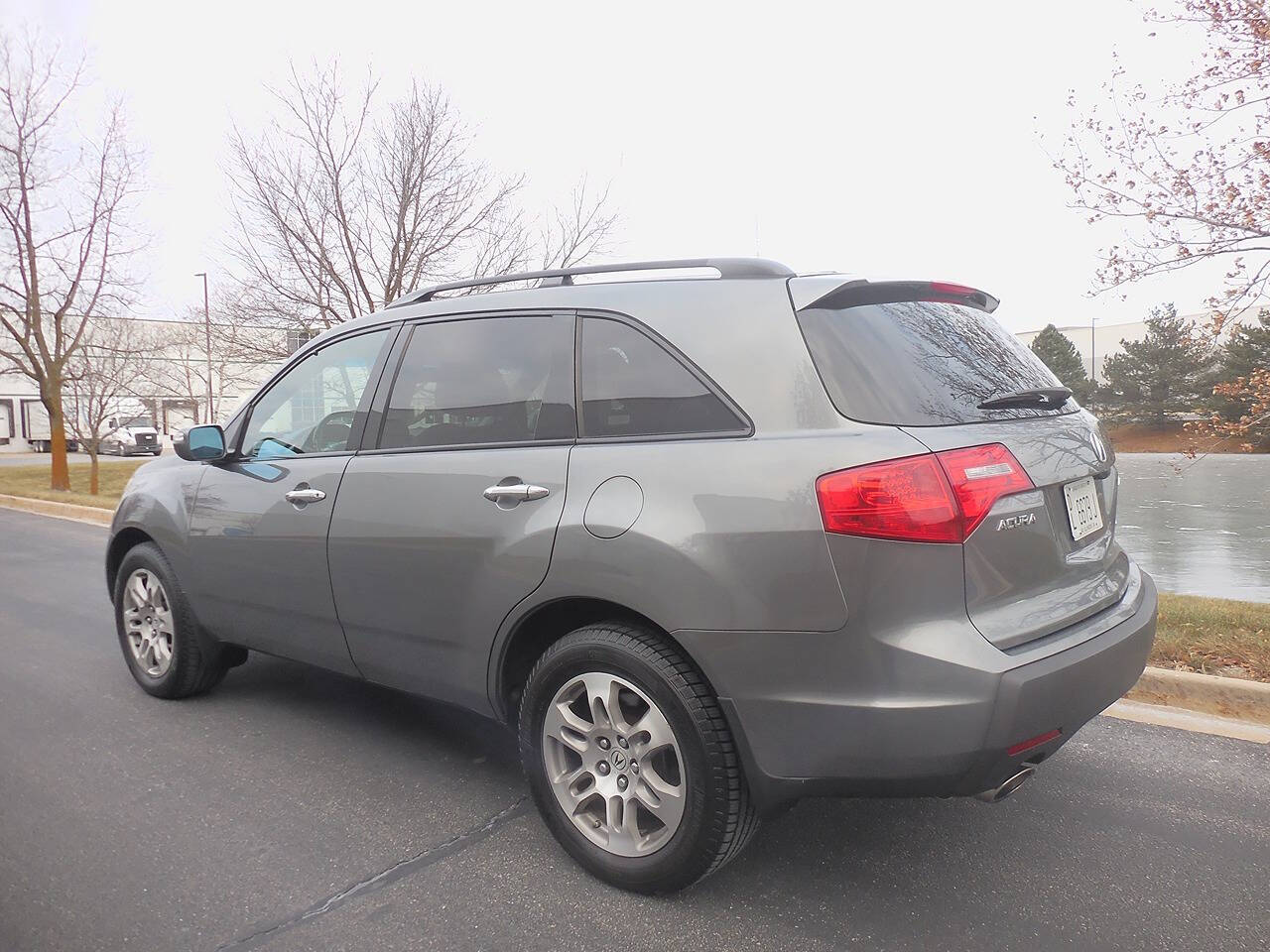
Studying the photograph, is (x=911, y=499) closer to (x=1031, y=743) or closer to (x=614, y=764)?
(x=1031, y=743)

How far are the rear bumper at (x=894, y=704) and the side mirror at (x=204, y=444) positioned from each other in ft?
8.31

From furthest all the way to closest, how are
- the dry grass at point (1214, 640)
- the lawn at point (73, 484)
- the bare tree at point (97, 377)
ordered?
the bare tree at point (97, 377) → the lawn at point (73, 484) → the dry grass at point (1214, 640)

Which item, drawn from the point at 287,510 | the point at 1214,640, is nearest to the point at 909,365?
the point at 287,510

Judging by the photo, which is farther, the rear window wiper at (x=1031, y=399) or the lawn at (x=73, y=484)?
the lawn at (x=73, y=484)

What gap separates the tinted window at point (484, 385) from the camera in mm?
2975

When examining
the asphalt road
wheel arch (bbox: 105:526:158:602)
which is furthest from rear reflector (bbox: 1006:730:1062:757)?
wheel arch (bbox: 105:526:158:602)

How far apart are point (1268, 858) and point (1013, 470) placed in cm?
155

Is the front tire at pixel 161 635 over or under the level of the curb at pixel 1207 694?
over

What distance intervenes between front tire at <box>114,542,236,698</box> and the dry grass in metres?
4.31

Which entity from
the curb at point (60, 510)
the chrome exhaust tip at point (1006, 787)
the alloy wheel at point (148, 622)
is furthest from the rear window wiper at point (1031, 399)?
the curb at point (60, 510)

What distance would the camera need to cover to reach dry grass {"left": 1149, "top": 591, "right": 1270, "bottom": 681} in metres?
4.33

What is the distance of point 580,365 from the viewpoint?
9.62ft

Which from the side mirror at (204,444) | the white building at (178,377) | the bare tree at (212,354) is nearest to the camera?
the side mirror at (204,444)

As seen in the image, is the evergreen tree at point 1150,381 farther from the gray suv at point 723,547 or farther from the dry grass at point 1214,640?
the gray suv at point 723,547
